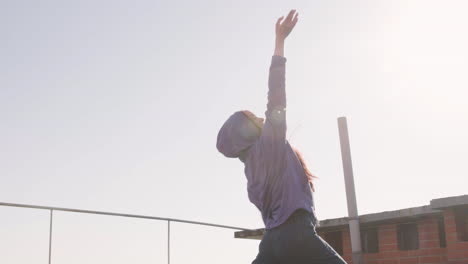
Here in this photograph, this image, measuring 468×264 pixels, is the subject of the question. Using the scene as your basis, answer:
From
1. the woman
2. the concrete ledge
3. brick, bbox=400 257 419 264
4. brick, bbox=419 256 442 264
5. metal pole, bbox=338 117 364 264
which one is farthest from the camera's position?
metal pole, bbox=338 117 364 264

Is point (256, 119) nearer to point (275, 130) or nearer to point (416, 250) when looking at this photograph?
point (275, 130)

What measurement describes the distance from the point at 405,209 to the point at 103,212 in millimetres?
4605

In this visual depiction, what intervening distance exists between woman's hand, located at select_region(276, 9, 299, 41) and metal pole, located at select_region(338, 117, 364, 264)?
8076 millimetres

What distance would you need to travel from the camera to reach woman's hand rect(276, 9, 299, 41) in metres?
2.93

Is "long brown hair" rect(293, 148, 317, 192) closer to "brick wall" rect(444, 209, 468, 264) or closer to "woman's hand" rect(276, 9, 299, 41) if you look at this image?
"woman's hand" rect(276, 9, 299, 41)

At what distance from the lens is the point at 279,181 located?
279cm

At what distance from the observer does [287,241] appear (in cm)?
267

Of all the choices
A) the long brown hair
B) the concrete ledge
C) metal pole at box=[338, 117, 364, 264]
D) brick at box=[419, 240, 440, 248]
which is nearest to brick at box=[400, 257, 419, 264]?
brick at box=[419, 240, 440, 248]

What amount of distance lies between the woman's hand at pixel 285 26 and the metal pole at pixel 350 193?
8076 mm

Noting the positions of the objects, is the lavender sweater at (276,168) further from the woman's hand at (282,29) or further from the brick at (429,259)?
the brick at (429,259)

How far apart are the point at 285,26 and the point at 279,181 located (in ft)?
2.43

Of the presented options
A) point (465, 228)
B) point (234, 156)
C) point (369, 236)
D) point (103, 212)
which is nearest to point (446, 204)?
point (465, 228)

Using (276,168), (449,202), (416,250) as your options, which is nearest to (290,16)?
(276,168)

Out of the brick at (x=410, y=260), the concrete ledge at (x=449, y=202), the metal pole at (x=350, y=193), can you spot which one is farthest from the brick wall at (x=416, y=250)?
the concrete ledge at (x=449, y=202)
